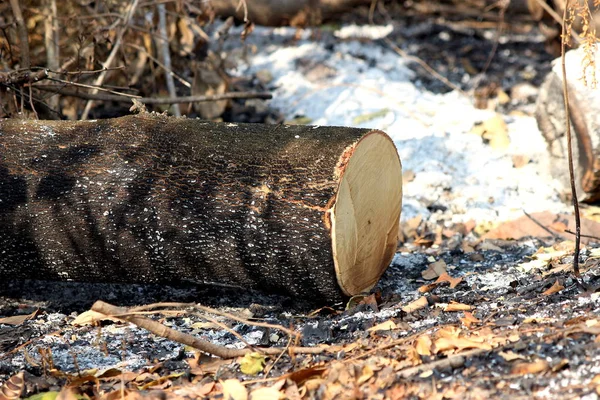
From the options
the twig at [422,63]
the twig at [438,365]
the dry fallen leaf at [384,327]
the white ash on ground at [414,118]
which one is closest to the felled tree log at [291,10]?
the white ash on ground at [414,118]

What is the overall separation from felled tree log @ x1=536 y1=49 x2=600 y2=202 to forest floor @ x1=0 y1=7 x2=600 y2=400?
0.12 m

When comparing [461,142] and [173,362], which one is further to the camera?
[461,142]

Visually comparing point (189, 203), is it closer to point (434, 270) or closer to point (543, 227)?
point (434, 270)

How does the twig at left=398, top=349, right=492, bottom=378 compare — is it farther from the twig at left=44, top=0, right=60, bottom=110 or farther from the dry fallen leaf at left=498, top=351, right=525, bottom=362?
the twig at left=44, top=0, right=60, bottom=110

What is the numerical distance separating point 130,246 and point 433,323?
1.34 meters

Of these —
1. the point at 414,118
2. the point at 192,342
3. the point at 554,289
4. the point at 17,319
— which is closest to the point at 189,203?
the point at 192,342

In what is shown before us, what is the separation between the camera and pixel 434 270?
3.60 meters

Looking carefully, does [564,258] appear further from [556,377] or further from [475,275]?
[556,377]

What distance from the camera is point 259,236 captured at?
2.93 metres

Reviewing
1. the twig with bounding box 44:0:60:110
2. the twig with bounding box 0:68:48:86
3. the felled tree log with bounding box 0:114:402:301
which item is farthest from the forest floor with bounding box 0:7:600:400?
the twig with bounding box 44:0:60:110

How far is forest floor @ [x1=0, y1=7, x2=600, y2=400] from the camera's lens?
2.30m

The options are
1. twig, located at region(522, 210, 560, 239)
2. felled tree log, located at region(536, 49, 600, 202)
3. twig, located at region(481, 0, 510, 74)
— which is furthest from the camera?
twig, located at region(481, 0, 510, 74)

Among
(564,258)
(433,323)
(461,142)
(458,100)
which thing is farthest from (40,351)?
(458,100)

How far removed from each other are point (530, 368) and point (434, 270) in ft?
4.64
